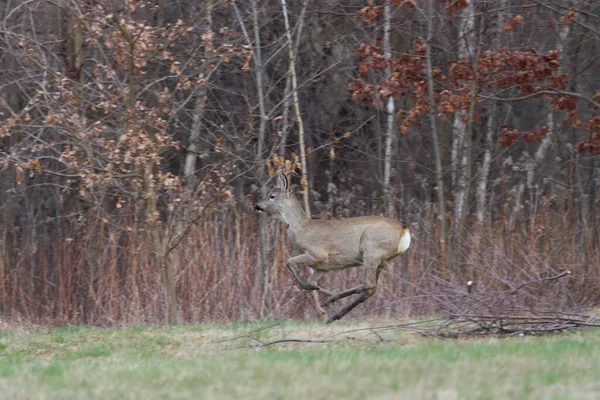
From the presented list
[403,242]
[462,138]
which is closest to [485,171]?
[462,138]

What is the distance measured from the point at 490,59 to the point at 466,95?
0.64 metres

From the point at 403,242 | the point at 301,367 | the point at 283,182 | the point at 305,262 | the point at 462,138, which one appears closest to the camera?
the point at 301,367

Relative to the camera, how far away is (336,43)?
1820 cm

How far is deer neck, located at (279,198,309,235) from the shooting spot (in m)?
12.4

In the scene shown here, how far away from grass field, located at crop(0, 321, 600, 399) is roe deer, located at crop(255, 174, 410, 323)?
2.06m

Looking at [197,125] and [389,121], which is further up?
[197,125]

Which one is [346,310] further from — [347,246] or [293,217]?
[293,217]

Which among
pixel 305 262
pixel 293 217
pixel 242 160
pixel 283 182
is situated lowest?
pixel 305 262

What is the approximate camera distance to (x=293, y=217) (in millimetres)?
12523

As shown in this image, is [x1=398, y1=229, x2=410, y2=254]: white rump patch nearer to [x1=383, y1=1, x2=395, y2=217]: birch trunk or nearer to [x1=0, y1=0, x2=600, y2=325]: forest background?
[x1=0, y1=0, x2=600, y2=325]: forest background

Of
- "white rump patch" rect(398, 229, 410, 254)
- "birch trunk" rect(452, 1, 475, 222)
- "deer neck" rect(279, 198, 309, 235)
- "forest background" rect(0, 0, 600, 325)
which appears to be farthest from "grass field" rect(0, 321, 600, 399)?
"birch trunk" rect(452, 1, 475, 222)

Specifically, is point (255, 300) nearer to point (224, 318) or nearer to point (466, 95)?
point (224, 318)

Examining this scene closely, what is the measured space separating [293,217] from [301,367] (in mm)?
5474

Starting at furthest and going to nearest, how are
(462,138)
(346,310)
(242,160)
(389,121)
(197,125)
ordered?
(389,121), (462,138), (197,125), (242,160), (346,310)
